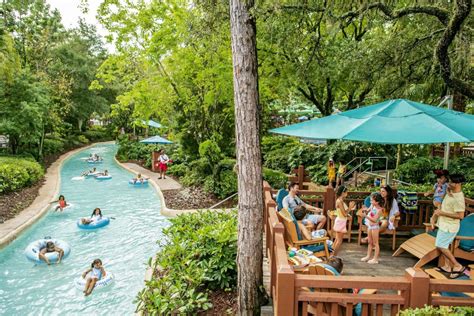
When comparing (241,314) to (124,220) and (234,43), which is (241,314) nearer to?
(234,43)

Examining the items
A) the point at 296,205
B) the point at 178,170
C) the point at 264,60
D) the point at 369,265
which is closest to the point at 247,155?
the point at 296,205

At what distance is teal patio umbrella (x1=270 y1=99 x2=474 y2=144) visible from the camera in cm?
458

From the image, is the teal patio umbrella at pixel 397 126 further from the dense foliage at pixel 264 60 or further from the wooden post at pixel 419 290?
the dense foliage at pixel 264 60

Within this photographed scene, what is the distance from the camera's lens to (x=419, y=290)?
3.10m

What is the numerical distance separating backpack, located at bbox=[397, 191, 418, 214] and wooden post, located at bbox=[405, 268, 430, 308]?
4.03m

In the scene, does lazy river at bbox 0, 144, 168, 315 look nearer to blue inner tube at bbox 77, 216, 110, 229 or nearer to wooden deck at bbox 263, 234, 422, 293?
blue inner tube at bbox 77, 216, 110, 229

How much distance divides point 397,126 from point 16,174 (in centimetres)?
1713

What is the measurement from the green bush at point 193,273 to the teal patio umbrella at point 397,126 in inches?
98.7

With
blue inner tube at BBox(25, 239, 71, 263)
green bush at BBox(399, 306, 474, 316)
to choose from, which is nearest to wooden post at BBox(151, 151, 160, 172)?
blue inner tube at BBox(25, 239, 71, 263)

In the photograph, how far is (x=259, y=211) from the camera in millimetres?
4332

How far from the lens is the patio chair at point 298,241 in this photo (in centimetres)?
545

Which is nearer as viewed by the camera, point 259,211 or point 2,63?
point 259,211

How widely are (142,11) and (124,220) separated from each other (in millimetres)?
8534

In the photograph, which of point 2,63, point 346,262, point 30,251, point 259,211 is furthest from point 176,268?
point 2,63
